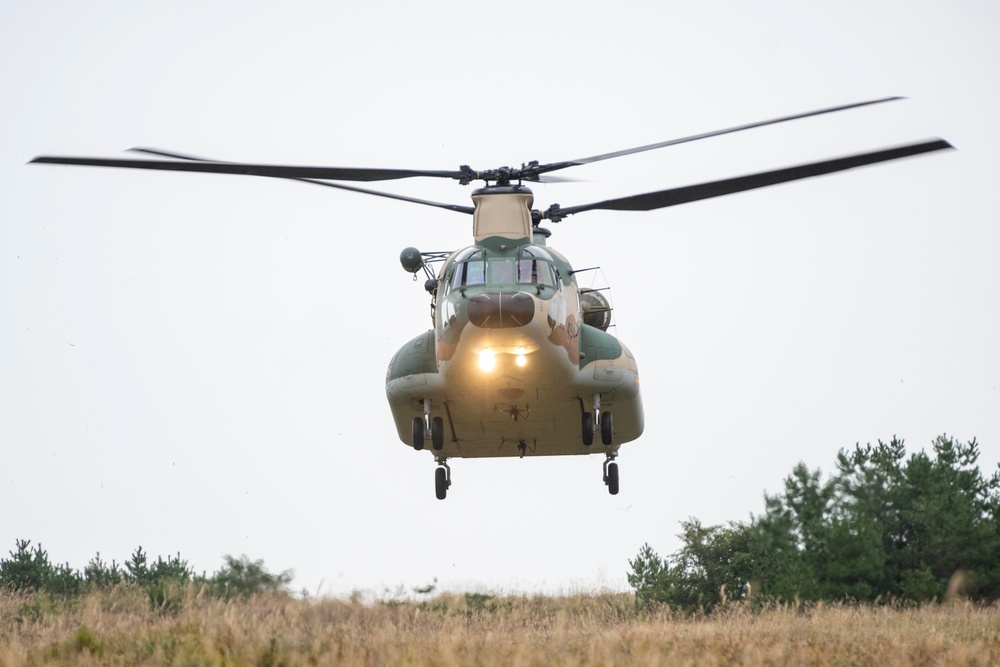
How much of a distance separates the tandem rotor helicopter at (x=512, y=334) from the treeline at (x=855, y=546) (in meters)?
6.93

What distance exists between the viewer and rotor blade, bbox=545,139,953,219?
653 inches

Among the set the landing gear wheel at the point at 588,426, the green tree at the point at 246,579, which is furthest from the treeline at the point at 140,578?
the landing gear wheel at the point at 588,426

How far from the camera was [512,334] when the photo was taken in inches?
709

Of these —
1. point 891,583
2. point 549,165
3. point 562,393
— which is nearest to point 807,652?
point 562,393

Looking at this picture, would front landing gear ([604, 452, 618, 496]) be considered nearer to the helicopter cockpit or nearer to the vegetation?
the vegetation

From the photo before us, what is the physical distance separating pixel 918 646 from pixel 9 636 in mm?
12999

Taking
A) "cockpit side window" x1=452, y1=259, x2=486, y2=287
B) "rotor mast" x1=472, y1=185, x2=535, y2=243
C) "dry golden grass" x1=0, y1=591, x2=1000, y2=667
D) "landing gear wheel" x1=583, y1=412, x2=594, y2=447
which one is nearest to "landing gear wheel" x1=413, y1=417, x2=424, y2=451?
"landing gear wheel" x1=583, y1=412, x2=594, y2=447

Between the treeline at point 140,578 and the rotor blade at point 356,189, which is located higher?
the rotor blade at point 356,189

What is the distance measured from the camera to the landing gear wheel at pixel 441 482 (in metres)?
22.5

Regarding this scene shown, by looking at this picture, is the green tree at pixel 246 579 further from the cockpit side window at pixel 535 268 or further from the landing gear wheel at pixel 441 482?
the cockpit side window at pixel 535 268

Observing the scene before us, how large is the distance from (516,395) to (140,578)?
13198 mm

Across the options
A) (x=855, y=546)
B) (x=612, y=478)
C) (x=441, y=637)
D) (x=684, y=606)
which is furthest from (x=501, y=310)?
(x=855, y=546)

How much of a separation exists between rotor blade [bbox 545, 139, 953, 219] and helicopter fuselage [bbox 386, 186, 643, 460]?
1.55 m

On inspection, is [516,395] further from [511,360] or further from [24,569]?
[24,569]
